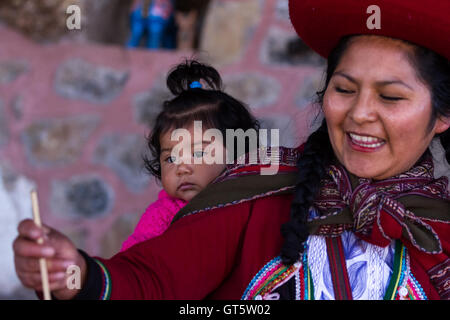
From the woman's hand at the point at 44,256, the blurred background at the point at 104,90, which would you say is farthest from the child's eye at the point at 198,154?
the blurred background at the point at 104,90

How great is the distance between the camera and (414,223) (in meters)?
A: 1.61

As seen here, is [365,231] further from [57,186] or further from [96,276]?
[57,186]

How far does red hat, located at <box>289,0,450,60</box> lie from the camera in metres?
1.50

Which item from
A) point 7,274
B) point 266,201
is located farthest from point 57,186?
point 266,201

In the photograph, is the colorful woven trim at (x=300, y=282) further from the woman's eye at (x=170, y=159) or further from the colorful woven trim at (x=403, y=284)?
the woman's eye at (x=170, y=159)

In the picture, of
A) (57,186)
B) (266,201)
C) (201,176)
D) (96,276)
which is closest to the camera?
(96,276)

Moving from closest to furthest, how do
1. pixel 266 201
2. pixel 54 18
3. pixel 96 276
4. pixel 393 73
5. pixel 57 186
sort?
pixel 96 276 → pixel 393 73 → pixel 266 201 → pixel 54 18 → pixel 57 186

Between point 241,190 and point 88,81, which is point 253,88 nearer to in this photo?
point 88,81

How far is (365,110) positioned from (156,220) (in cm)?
85

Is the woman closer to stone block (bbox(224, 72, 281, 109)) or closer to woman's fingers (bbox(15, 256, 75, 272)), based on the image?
woman's fingers (bbox(15, 256, 75, 272))

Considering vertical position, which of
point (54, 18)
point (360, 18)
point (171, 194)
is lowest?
point (171, 194)

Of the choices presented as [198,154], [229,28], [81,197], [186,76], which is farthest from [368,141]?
[81,197]

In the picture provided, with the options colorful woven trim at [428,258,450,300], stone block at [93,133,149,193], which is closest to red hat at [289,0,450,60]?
colorful woven trim at [428,258,450,300]
